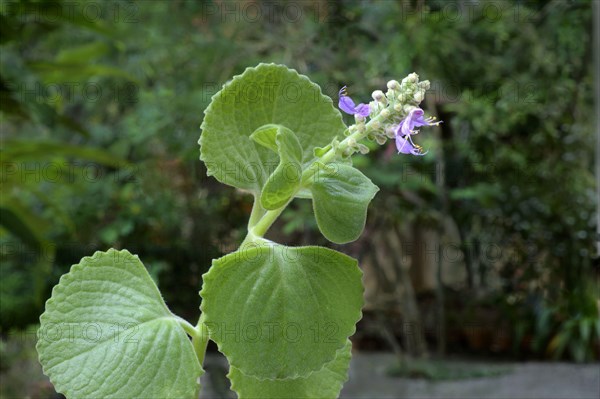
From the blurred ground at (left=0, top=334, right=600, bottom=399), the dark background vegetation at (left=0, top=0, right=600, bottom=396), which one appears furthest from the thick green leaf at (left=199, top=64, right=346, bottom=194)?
the dark background vegetation at (left=0, top=0, right=600, bottom=396)

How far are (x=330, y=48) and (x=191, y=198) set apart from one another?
0.52 m

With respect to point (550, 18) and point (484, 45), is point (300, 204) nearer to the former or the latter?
point (484, 45)

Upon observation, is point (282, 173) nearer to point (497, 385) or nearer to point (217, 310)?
point (217, 310)

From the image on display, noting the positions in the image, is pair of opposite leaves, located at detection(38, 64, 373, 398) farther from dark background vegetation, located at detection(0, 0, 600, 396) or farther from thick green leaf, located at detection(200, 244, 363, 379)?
dark background vegetation, located at detection(0, 0, 600, 396)

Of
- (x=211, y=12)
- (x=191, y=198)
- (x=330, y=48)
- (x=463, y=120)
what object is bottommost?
(x=191, y=198)

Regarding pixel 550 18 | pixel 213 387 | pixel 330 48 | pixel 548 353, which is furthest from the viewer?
pixel 548 353

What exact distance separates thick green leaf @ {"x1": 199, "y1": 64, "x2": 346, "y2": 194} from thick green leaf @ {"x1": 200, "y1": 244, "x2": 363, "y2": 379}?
0.05 metres

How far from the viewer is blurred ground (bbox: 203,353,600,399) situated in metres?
1.54

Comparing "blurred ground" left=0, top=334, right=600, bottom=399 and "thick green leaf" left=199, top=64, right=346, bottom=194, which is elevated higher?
"thick green leaf" left=199, top=64, right=346, bottom=194

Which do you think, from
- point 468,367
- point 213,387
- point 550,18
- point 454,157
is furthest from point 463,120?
point 213,387

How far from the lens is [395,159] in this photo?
172 cm

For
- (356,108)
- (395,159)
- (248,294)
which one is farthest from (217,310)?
(395,159)

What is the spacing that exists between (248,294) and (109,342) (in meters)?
0.07

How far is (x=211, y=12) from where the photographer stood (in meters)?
1.85
